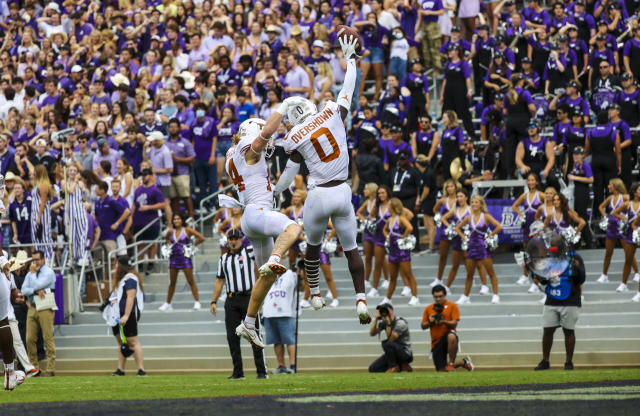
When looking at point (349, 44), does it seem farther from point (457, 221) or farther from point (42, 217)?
point (42, 217)

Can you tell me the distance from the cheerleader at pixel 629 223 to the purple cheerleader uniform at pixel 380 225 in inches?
131

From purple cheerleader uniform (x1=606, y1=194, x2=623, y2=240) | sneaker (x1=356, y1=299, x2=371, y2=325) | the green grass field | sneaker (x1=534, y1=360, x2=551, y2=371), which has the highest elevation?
purple cheerleader uniform (x1=606, y1=194, x2=623, y2=240)

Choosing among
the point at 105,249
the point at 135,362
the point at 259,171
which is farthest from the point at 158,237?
the point at 259,171

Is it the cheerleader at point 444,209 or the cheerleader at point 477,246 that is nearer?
the cheerleader at point 477,246

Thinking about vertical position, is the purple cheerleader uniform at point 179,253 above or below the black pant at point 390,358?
above

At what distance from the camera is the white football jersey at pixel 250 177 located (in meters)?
12.0

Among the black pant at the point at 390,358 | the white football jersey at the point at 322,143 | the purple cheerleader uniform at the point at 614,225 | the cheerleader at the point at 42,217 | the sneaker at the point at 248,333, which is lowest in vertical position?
the black pant at the point at 390,358

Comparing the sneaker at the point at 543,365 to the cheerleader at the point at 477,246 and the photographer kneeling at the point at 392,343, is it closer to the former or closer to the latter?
the photographer kneeling at the point at 392,343

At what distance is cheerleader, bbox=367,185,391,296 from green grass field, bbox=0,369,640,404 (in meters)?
3.97

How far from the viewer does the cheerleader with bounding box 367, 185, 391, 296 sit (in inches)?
733

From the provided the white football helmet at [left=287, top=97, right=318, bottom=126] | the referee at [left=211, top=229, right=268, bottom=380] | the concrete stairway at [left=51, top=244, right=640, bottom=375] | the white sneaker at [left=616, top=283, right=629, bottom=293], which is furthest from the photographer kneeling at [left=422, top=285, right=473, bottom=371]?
the white football helmet at [left=287, top=97, right=318, bottom=126]

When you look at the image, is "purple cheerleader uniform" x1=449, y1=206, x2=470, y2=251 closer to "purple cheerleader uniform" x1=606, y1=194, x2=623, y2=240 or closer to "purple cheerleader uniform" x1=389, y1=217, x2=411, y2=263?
"purple cheerleader uniform" x1=389, y1=217, x2=411, y2=263

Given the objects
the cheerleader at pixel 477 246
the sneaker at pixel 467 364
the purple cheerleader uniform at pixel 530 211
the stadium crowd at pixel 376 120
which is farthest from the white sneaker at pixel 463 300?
the sneaker at pixel 467 364

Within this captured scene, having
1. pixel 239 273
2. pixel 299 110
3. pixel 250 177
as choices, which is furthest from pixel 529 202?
pixel 299 110
